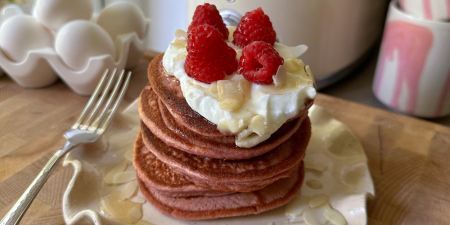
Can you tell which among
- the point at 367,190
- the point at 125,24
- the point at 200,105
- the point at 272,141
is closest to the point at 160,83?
the point at 200,105

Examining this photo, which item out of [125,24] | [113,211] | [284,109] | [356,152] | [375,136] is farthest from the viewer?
[125,24]

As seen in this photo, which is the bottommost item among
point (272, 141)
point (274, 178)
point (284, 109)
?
point (274, 178)

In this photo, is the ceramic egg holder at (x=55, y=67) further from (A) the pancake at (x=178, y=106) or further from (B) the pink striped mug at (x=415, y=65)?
(B) the pink striped mug at (x=415, y=65)

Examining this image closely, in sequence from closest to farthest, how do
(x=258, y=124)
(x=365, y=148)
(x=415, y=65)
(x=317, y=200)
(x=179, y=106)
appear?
(x=258, y=124)
(x=179, y=106)
(x=317, y=200)
(x=365, y=148)
(x=415, y=65)

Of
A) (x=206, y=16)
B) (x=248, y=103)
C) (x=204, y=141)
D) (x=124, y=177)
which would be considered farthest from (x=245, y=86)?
(x=124, y=177)

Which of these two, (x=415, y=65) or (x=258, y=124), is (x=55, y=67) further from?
(x=415, y=65)

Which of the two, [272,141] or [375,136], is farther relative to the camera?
[375,136]

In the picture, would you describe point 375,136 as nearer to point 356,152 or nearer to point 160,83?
point 356,152
